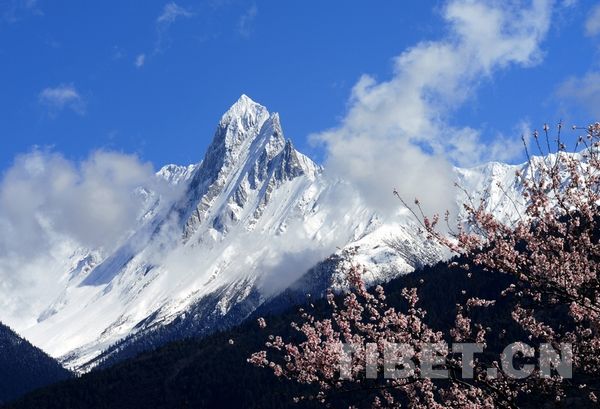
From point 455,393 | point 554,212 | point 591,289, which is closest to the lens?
point 591,289

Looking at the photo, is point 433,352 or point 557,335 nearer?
point 433,352

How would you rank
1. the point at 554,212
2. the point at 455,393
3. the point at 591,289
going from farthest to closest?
1. the point at 455,393
2. the point at 554,212
3. the point at 591,289

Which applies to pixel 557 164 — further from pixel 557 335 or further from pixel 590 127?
pixel 557 335

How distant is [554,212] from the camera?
55.0ft

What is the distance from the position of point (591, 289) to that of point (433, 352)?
Answer: 356 cm

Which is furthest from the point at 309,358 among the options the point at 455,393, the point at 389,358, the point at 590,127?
the point at 590,127

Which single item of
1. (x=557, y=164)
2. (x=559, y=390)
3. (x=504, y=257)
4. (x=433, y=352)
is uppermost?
(x=557, y=164)

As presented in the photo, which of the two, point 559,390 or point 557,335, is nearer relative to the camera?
point 559,390

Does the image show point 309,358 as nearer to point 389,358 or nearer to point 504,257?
point 389,358

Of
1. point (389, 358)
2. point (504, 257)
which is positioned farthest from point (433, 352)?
point (504, 257)

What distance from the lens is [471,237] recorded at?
689 inches

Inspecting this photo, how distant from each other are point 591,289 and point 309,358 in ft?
21.4

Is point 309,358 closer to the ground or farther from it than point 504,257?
closer to the ground

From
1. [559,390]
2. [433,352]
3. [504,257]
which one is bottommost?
[559,390]
